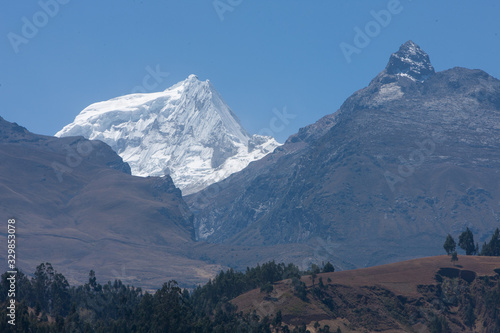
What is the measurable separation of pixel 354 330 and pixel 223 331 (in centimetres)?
4824

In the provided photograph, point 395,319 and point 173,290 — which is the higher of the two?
point 173,290

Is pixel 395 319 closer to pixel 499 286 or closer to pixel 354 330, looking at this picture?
pixel 354 330

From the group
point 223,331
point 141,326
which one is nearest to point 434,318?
point 223,331

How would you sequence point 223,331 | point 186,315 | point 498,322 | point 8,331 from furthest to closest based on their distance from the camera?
point 498,322 < point 186,315 < point 223,331 < point 8,331

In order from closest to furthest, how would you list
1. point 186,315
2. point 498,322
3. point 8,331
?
1. point 8,331
2. point 186,315
3. point 498,322

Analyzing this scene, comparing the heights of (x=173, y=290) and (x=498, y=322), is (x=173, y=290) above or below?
above

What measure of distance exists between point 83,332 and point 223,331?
33884mm

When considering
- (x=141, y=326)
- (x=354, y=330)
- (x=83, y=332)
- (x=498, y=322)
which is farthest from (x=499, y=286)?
(x=83, y=332)

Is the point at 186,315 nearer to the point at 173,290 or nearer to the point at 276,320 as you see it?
the point at 173,290

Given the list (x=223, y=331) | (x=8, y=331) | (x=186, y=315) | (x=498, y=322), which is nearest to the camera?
(x=8, y=331)

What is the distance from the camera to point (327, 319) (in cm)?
19350

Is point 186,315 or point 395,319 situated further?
point 395,319

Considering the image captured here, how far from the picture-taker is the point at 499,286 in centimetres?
19700

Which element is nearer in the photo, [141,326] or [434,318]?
[141,326]
